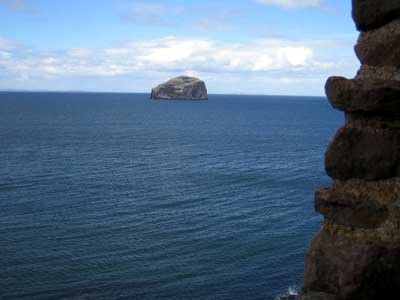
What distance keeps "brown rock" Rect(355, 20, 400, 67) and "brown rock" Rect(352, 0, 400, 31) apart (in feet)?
0.28

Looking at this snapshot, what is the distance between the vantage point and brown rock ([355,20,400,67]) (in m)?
7.14

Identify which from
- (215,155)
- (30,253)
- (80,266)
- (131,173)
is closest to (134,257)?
(80,266)

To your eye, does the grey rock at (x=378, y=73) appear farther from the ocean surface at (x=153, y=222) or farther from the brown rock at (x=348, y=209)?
the ocean surface at (x=153, y=222)

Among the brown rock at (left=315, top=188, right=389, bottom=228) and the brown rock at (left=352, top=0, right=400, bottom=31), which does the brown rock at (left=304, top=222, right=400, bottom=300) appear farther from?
the brown rock at (left=352, top=0, right=400, bottom=31)

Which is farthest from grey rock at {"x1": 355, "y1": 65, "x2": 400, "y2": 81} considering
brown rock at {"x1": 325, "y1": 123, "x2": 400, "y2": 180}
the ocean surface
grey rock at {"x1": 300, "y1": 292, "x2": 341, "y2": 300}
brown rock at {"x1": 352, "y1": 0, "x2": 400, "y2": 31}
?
the ocean surface

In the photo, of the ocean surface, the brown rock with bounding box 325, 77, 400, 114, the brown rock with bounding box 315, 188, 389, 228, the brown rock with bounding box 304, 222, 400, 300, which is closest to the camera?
the brown rock with bounding box 304, 222, 400, 300

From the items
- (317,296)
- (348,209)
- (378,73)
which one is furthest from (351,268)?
(378,73)

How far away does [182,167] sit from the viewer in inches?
3435

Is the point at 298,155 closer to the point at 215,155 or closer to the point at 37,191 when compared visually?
the point at 215,155

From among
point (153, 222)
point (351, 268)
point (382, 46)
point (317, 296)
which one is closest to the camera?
point (351, 268)

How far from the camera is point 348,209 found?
7.30 m

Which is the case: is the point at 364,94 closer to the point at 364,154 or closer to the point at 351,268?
the point at 364,154

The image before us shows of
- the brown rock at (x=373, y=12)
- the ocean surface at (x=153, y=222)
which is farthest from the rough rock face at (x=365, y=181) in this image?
the ocean surface at (x=153, y=222)

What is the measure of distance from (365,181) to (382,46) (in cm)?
191
